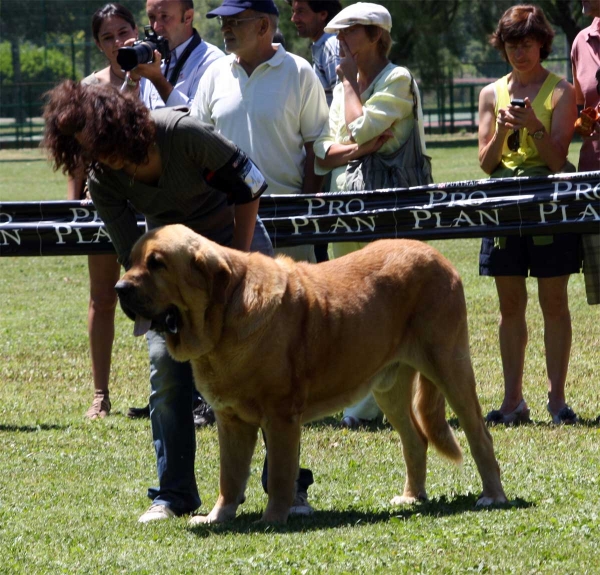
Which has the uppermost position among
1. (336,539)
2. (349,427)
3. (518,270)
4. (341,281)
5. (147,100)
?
(147,100)

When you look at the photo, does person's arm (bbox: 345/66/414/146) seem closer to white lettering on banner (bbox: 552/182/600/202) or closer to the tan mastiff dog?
white lettering on banner (bbox: 552/182/600/202)

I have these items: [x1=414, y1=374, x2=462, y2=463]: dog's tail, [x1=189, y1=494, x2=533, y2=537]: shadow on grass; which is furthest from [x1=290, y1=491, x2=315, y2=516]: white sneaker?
[x1=414, y1=374, x2=462, y2=463]: dog's tail

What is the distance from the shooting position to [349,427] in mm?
7020

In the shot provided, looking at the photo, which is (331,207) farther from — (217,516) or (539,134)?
(217,516)

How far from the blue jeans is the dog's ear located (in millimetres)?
561

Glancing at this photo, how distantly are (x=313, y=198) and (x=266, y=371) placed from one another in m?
2.58

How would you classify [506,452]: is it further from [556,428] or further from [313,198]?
[313,198]

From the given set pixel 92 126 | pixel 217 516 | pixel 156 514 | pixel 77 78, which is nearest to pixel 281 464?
pixel 217 516

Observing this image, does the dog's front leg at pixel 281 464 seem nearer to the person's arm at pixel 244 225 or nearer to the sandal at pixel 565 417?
the person's arm at pixel 244 225

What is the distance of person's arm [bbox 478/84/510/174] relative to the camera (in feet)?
22.8

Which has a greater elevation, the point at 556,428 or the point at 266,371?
the point at 266,371

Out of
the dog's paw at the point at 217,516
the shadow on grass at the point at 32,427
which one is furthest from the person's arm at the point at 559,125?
the shadow on grass at the point at 32,427

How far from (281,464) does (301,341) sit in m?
0.57

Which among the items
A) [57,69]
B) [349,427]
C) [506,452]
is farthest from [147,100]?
[57,69]
